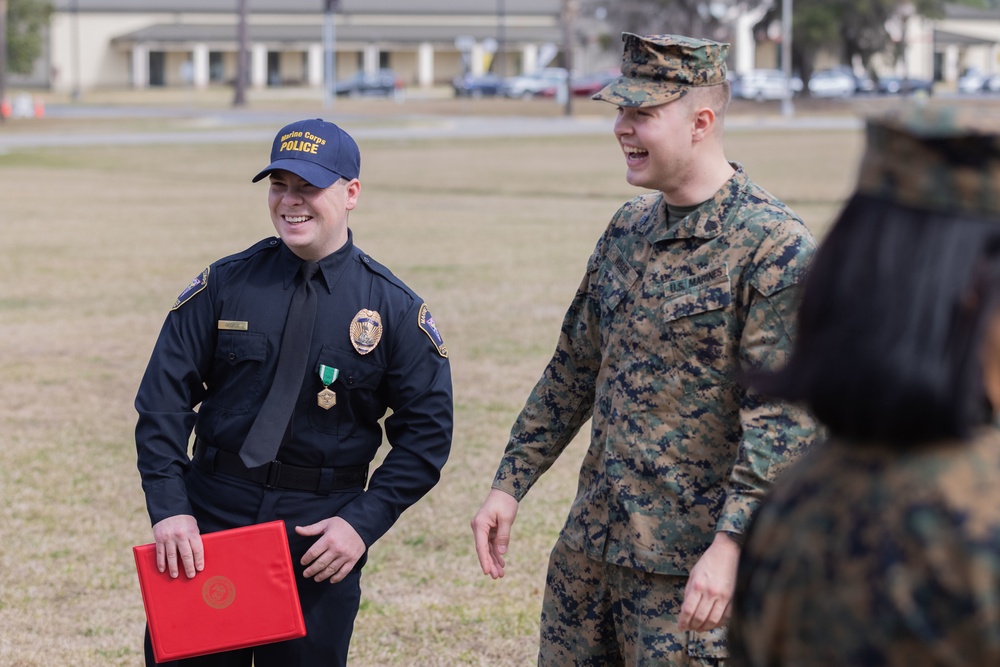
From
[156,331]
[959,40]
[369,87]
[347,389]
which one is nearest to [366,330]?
[347,389]

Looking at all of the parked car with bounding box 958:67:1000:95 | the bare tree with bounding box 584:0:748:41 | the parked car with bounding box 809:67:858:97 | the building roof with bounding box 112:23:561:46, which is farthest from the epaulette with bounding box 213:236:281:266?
the building roof with bounding box 112:23:561:46

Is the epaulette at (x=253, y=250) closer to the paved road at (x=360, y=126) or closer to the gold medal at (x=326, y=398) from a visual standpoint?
the gold medal at (x=326, y=398)

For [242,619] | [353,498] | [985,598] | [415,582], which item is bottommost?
[415,582]

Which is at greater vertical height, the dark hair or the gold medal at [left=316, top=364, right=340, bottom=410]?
the dark hair

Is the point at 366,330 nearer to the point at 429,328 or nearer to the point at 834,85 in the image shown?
the point at 429,328

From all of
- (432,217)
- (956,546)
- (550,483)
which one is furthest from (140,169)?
(956,546)

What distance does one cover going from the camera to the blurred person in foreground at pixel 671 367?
9.81 feet

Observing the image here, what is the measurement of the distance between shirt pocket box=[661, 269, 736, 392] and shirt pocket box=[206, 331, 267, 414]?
42.8 inches

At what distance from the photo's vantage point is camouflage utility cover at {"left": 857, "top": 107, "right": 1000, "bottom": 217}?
1.45 meters

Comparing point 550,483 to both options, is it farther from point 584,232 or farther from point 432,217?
point 432,217

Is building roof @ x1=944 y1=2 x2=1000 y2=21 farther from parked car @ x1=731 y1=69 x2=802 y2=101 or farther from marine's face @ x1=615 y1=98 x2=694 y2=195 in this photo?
marine's face @ x1=615 y1=98 x2=694 y2=195

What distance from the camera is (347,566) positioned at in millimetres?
3564

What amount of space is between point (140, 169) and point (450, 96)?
55.2 meters

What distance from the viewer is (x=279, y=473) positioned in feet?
11.7
